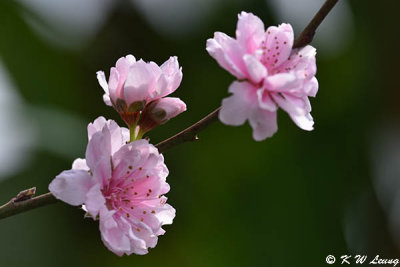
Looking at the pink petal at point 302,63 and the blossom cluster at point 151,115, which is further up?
the pink petal at point 302,63

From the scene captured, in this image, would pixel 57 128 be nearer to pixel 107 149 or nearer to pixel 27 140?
pixel 27 140

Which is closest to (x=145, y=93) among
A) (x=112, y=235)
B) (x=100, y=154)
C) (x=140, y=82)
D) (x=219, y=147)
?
(x=140, y=82)

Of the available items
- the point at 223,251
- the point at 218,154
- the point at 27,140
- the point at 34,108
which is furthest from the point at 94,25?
the point at 223,251

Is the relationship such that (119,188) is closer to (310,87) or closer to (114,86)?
(114,86)

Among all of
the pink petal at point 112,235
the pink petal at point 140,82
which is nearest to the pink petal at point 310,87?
the pink petal at point 140,82

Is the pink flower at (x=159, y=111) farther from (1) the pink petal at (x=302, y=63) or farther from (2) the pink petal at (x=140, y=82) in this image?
(1) the pink petal at (x=302, y=63)

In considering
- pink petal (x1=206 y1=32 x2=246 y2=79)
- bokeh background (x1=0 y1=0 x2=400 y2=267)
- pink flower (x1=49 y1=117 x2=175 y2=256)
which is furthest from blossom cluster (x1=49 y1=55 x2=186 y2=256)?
bokeh background (x1=0 y1=0 x2=400 y2=267)
